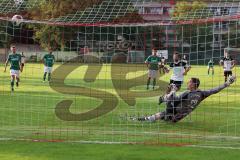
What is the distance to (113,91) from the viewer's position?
2392 centimetres

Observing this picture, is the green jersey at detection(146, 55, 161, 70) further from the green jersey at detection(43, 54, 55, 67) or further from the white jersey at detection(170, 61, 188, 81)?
the green jersey at detection(43, 54, 55, 67)

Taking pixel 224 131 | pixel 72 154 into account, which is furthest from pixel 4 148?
pixel 224 131

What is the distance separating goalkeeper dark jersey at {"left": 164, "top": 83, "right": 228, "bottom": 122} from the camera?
13953 millimetres

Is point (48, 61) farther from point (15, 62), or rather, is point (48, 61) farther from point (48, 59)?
point (15, 62)

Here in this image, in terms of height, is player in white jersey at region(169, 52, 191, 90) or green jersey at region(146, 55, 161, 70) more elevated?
green jersey at region(146, 55, 161, 70)

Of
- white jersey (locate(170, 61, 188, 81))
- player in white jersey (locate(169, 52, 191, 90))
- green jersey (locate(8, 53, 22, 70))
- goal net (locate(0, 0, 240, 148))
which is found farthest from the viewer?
green jersey (locate(8, 53, 22, 70))

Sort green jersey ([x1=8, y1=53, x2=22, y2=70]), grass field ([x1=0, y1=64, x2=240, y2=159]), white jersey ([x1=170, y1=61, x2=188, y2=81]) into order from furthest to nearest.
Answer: green jersey ([x1=8, y1=53, x2=22, y2=70]) → white jersey ([x1=170, y1=61, x2=188, y2=81]) → grass field ([x1=0, y1=64, x2=240, y2=159])

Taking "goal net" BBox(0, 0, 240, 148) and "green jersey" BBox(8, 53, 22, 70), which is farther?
"green jersey" BBox(8, 53, 22, 70)

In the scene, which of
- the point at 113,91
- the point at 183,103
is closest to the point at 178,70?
the point at 113,91

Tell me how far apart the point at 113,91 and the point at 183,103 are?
1002 centimetres

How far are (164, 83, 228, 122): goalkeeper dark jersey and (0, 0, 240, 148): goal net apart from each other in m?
0.24

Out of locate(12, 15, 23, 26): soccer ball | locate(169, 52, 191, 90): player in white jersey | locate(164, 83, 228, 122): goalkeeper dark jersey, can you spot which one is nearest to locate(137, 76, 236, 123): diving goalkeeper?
locate(164, 83, 228, 122): goalkeeper dark jersey

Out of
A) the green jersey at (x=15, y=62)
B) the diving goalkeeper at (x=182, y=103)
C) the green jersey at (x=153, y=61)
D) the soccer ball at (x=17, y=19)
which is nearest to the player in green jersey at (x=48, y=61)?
the green jersey at (x=15, y=62)

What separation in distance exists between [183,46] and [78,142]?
10754mm
